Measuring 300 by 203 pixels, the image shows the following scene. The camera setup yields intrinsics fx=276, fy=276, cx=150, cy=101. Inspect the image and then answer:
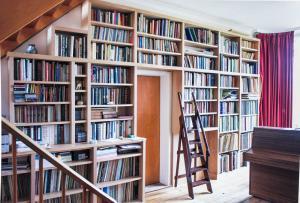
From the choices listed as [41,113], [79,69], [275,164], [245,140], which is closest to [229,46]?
[245,140]

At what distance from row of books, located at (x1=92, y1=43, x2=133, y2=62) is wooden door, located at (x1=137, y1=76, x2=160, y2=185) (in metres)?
0.66

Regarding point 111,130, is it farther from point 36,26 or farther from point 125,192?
point 36,26

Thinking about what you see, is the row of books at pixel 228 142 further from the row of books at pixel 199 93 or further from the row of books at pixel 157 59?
the row of books at pixel 157 59

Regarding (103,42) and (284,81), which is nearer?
(103,42)

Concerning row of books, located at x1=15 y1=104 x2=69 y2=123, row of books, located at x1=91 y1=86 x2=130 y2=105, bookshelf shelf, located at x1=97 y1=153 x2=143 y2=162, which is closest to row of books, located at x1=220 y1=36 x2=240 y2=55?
row of books, located at x1=91 y1=86 x2=130 y2=105

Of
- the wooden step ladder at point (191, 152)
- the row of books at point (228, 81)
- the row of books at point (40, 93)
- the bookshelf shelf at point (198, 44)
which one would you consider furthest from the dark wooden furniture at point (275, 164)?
the row of books at point (40, 93)

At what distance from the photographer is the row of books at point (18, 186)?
9.60 ft

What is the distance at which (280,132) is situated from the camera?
399 centimetres

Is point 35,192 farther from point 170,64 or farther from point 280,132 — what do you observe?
point 280,132

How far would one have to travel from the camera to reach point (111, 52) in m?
3.82

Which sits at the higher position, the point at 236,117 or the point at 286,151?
the point at 236,117

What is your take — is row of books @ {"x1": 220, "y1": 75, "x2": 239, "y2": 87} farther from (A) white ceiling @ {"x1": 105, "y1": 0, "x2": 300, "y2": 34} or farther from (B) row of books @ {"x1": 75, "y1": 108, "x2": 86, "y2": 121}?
(B) row of books @ {"x1": 75, "y1": 108, "x2": 86, "y2": 121}

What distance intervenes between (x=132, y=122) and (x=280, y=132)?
2147mm

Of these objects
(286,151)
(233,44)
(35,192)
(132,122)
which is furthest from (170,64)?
(35,192)
